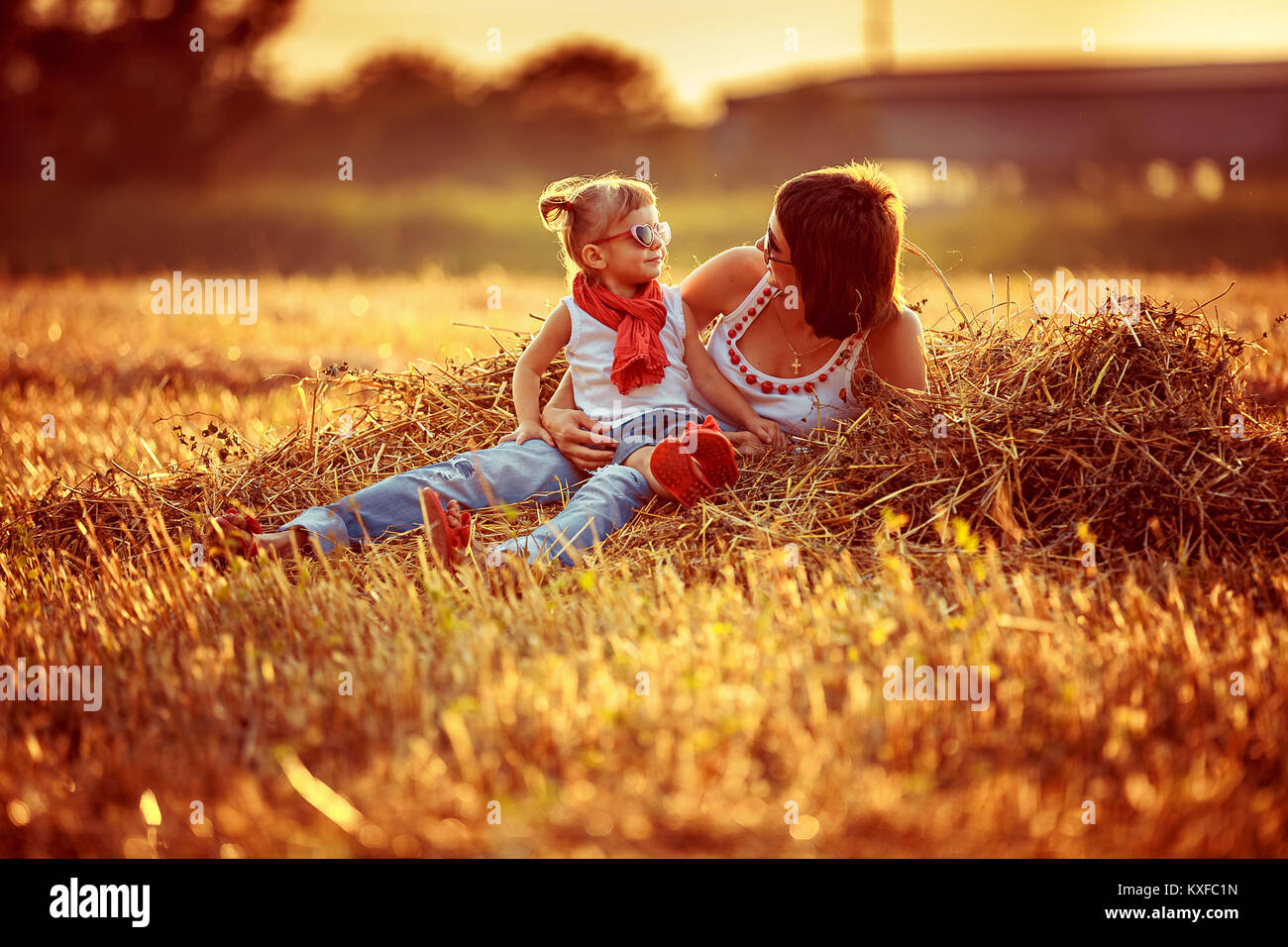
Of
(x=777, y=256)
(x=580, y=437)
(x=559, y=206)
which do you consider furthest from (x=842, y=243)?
(x=580, y=437)

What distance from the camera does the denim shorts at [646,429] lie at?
13.4 feet

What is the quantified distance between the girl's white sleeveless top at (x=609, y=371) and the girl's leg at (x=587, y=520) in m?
0.26

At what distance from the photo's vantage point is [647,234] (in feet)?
13.3

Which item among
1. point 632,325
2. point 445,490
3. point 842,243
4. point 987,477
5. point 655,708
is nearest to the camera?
point 655,708

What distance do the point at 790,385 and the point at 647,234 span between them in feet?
2.54

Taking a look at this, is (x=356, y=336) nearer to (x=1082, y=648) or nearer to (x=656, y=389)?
(x=656, y=389)

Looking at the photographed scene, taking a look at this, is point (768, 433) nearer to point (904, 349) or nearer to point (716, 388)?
point (716, 388)

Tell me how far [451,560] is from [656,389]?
1.04 m

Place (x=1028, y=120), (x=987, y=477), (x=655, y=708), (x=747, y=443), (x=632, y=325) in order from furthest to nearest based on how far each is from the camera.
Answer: (x=1028, y=120)
(x=747, y=443)
(x=632, y=325)
(x=987, y=477)
(x=655, y=708)

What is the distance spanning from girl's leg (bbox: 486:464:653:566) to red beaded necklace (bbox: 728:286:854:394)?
0.64 m

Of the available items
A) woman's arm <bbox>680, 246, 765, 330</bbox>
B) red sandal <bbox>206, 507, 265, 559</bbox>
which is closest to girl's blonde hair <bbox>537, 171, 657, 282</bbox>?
woman's arm <bbox>680, 246, 765, 330</bbox>

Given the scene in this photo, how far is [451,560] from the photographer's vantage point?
11.8 feet

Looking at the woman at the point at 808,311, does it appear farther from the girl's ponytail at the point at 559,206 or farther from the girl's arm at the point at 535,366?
the girl's ponytail at the point at 559,206

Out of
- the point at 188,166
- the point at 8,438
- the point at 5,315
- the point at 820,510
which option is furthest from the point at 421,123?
the point at 820,510
